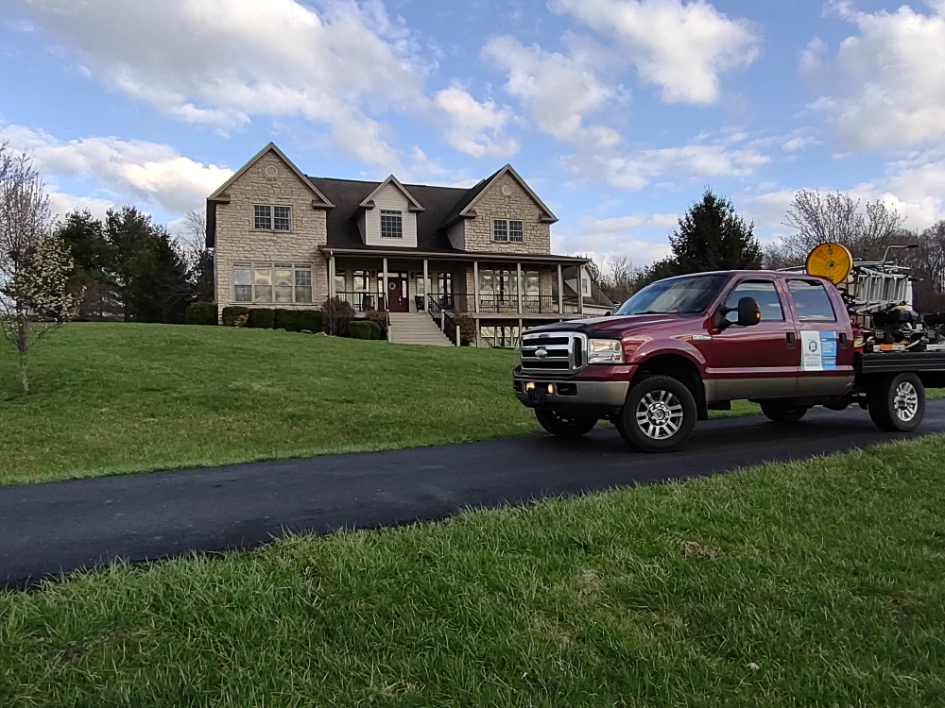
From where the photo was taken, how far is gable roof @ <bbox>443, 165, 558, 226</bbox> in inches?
1283

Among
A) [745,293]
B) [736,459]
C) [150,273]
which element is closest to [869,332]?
[745,293]

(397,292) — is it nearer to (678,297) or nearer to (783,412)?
(783,412)

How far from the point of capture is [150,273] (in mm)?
40750

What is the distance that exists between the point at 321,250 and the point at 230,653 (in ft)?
94.5

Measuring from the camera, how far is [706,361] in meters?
7.42

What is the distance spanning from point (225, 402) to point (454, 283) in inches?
845

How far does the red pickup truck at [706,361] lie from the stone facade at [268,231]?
24092mm

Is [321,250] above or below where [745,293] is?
above

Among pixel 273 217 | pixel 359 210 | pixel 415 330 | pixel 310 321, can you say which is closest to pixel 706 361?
pixel 310 321

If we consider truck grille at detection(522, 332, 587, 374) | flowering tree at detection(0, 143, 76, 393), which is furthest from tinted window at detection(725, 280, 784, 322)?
flowering tree at detection(0, 143, 76, 393)

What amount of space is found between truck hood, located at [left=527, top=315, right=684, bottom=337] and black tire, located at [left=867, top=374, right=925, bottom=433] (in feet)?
10.4

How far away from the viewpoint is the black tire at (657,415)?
706 centimetres

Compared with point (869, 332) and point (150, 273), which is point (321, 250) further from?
point (869, 332)

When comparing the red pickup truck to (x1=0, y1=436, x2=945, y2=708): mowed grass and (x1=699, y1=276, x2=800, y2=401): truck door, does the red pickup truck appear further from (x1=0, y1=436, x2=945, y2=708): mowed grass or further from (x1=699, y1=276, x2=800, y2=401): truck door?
(x1=0, y1=436, x2=945, y2=708): mowed grass
